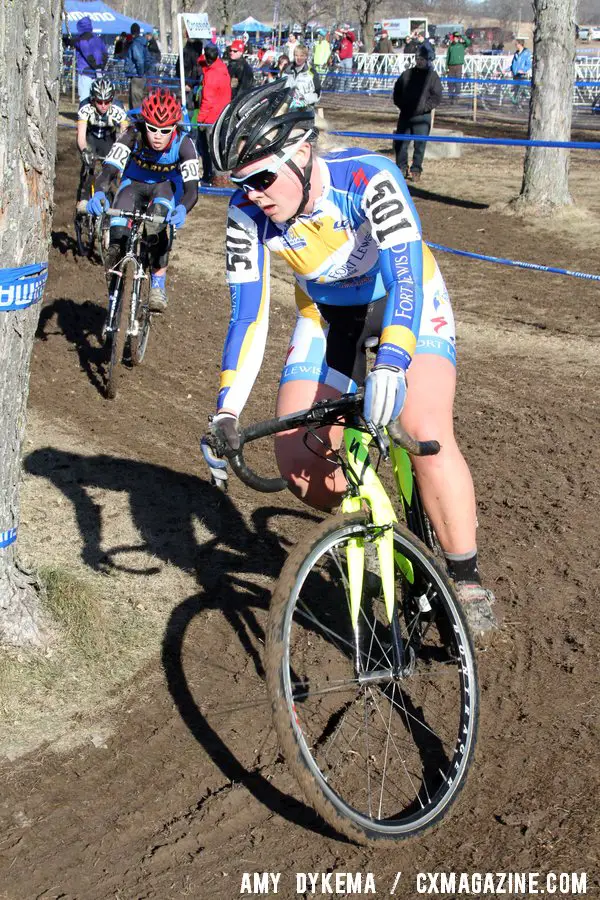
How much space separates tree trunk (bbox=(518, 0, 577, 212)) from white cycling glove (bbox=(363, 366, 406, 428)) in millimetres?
13222

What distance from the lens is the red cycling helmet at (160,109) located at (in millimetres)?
8500

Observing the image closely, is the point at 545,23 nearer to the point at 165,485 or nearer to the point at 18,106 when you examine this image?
the point at 165,485

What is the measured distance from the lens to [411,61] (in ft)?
118

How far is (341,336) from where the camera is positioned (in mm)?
4215

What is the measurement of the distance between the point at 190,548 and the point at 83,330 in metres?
4.84

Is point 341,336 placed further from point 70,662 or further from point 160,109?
point 160,109

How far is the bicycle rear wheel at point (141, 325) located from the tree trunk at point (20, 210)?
4291 mm

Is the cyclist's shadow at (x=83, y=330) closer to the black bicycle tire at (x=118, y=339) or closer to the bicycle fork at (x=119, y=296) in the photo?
the black bicycle tire at (x=118, y=339)

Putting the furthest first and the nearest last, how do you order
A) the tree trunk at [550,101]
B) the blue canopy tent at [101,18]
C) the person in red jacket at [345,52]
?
1. the blue canopy tent at [101,18]
2. the person in red jacket at [345,52]
3. the tree trunk at [550,101]

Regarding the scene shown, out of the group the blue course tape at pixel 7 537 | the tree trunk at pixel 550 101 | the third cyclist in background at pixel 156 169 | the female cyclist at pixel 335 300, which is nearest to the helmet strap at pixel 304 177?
the female cyclist at pixel 335 300

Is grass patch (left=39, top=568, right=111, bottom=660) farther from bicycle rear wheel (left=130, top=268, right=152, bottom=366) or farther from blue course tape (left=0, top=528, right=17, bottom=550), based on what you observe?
bicycle rear wheel (left=130, top=268, right=152, bottom=366)

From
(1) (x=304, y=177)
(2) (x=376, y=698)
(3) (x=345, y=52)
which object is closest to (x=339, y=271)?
(1) (x=304, y=177)

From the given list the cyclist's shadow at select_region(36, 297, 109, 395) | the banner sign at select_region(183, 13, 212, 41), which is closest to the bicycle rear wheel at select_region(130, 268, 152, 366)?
the cyclist's shadow at select_region(36, 297, 109, 395)

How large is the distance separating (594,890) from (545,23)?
563 inches
